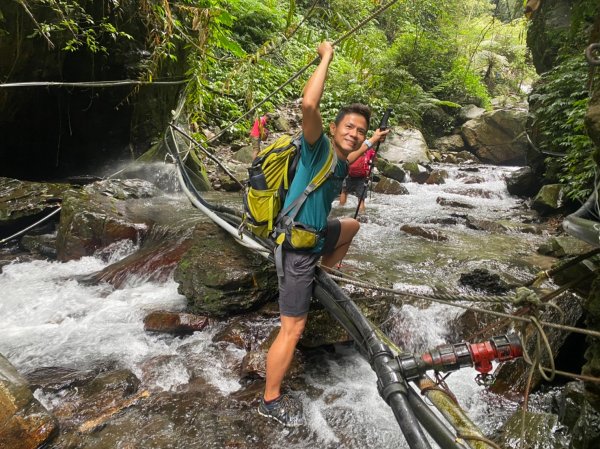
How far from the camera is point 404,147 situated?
17031mm

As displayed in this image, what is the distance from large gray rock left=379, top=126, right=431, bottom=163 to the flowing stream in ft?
29.6

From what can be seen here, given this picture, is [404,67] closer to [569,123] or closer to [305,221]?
[569,123]

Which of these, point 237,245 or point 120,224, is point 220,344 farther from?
point 120,224

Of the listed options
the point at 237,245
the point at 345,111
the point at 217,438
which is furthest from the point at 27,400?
the point at 345,111

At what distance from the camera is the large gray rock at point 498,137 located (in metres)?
18.2

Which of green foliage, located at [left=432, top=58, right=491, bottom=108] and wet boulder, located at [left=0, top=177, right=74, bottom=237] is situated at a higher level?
green foliage, located at [left=432, top=58, right=491, bottom=108]

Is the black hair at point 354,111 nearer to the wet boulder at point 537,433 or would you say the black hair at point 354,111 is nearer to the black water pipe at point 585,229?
the black water pipe at point 585,229

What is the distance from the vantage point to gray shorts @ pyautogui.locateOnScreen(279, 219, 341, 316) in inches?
121

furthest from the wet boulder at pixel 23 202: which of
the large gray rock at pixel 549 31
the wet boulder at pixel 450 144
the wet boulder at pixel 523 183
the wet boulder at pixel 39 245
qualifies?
the wet boulder at pixel 450 144

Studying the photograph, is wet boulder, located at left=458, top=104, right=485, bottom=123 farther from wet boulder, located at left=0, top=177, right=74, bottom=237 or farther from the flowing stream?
wet boulder, located at left=0, top=177, right=74, bottom=237

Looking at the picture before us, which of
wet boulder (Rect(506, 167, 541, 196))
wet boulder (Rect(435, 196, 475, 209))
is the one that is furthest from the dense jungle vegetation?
wet boulder (Rect(435, 196, 475, 209))

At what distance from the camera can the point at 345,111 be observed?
3033mm

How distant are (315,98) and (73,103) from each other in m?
8.18

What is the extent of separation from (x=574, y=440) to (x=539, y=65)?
13.0 m
